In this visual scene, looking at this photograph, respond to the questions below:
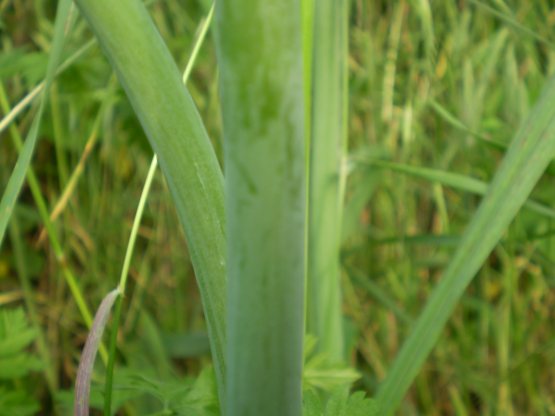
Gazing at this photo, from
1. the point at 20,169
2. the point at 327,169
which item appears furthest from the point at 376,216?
the point at 20,169

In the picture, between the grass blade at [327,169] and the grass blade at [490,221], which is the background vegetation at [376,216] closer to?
the grass blade at [327,169]

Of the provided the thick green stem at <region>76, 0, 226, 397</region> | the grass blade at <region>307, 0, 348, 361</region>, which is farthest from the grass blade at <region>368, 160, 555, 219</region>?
the thick green stem at <region>76, 0, 226, 397</region>

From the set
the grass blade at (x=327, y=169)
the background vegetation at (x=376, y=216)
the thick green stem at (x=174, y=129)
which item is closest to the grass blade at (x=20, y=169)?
the thick green stem at (x=174, y=129)

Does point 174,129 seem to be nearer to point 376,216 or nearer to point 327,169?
point 327,169

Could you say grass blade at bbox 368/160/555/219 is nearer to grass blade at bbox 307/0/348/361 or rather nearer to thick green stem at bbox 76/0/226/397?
grass blade at bbox 307/0/348/361

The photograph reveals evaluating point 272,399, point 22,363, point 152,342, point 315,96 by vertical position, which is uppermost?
point 315,96

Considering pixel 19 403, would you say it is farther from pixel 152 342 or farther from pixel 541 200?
pixel 541 200

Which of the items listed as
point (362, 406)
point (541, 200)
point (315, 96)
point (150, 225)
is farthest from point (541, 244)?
point (150, 225)
